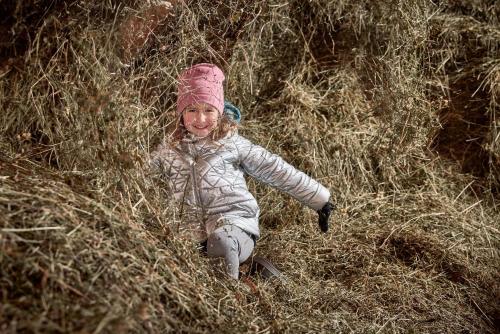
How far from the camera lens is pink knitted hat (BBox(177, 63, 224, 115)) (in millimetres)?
2916

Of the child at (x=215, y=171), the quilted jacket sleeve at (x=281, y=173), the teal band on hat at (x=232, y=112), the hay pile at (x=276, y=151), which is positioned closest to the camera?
the hay pile at (x=276, y=151)

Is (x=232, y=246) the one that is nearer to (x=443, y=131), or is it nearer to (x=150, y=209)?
(x=150, y=209)

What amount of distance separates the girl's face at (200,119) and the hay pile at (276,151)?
0.10m

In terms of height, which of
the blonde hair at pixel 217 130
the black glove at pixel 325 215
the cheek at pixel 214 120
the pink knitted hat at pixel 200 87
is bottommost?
the black glove at pixel 325 215

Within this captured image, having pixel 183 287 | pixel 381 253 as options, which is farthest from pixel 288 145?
pixel 183 287

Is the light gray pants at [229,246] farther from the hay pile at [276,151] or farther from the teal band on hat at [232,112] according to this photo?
the teal band on hat at [232,112]

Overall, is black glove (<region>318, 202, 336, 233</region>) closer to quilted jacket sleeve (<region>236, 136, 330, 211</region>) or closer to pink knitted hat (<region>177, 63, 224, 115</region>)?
quilted jacket sleeve (<region>236, 136, 330, 211</region>)

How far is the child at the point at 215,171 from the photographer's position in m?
2.80

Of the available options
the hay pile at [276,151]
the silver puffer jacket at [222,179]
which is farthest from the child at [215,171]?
the hay pile at [276,151]

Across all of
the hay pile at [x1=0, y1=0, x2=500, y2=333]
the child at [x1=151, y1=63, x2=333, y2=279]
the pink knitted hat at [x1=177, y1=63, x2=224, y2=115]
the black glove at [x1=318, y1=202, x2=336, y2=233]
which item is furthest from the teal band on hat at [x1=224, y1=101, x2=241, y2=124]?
the black glove at [x1=318, y1=202, x2=336, y2=233]

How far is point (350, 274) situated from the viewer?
3.02m

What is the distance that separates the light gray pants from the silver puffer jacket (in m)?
0.05

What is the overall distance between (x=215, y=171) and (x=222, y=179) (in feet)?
0.15

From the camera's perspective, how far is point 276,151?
11.7ft
